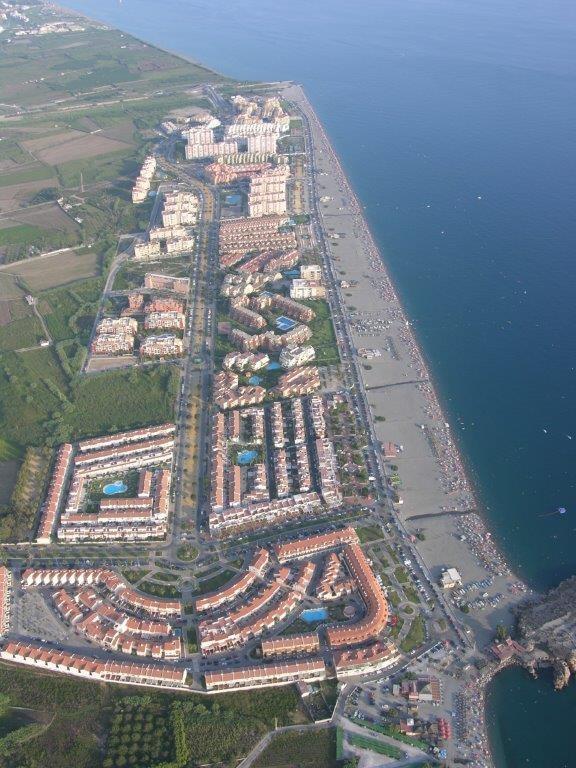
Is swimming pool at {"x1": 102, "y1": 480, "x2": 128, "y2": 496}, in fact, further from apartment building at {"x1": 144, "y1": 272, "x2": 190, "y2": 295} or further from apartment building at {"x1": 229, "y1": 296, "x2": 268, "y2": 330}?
apartment building at {"x1": 144, "y1": 272, "x2": 190, "y2": 295}

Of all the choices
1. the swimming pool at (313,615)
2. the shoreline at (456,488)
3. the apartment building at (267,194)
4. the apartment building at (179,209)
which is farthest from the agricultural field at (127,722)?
the apartment building at (267,194)

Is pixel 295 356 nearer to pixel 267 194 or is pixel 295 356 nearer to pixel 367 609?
pixel 367 609

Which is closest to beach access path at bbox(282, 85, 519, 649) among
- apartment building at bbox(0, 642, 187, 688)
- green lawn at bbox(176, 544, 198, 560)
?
green lawn at bbox(176, 544, 198, 560)

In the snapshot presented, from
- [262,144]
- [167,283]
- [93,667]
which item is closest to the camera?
[93,667]

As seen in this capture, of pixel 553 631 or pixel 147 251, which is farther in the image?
pixel 147 251

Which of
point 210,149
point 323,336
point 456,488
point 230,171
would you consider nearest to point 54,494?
point 323,336

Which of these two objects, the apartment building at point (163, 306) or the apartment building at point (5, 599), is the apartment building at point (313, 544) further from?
the apartment building at point (163, 306)
